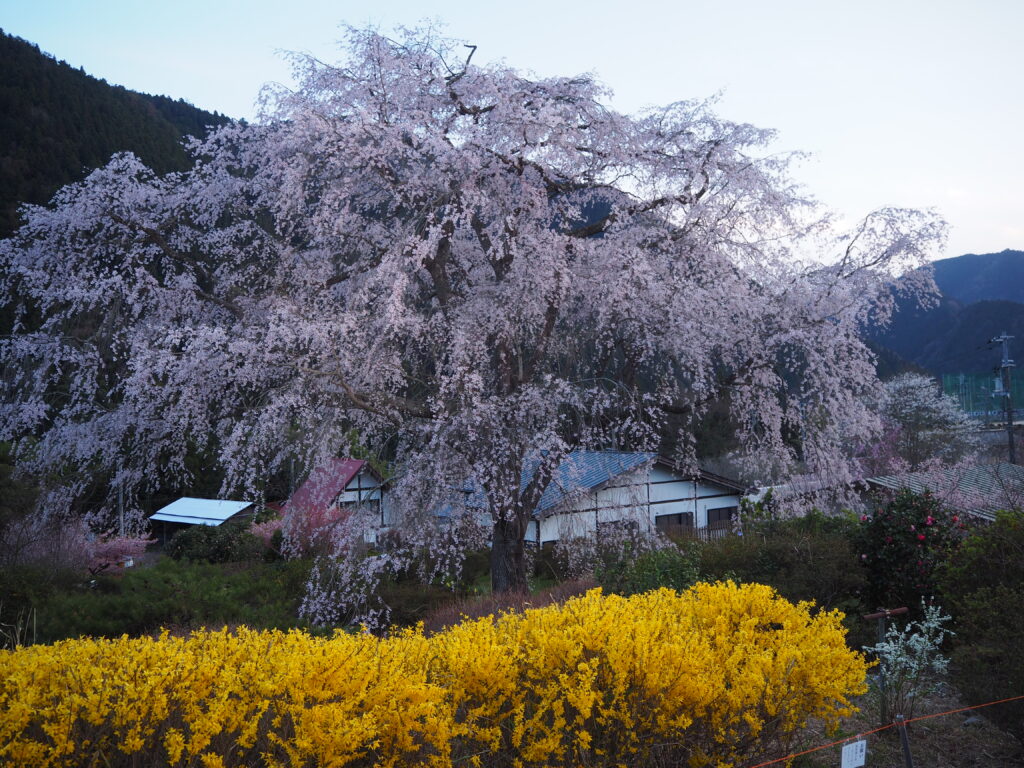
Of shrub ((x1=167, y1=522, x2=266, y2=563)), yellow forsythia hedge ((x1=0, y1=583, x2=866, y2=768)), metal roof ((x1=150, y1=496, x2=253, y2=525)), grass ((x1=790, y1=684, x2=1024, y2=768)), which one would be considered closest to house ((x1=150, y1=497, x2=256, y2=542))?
metal roof ((x1=150, y1=496, x2=253, y2=525))

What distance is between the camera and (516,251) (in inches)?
344

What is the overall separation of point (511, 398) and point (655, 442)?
2.02m

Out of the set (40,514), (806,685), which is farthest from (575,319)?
(40,514)

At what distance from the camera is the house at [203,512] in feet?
76.5

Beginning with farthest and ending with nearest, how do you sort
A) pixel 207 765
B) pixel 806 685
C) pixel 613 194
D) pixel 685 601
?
pixel 613 194, pixel 685 601, pixel 806 685, pixel 207 765

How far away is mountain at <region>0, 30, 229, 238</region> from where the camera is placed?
26.1m

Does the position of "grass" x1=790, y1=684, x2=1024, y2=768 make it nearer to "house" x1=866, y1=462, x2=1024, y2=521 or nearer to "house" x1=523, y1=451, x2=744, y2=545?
"house" x1=523, y1=451, x2=744, y2=545

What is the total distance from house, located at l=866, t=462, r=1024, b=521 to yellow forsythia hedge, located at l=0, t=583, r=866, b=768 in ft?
39.5

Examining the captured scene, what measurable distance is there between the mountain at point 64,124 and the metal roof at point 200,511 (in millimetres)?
9762

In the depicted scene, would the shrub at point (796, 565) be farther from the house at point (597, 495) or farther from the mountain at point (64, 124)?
the mountain at point (64, 124)

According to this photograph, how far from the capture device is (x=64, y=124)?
30.8m

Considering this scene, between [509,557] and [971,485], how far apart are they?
1576 cm

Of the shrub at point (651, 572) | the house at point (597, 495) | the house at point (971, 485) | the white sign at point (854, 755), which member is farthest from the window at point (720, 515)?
the white sign at point (854, 755)

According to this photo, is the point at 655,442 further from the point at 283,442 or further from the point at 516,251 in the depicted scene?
the point at 283,442
